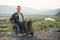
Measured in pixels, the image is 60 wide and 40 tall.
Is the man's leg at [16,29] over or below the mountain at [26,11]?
below

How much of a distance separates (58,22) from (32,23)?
1.38 feet

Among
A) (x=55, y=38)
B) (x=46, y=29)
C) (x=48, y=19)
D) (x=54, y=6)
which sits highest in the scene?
(x=54, y=6)

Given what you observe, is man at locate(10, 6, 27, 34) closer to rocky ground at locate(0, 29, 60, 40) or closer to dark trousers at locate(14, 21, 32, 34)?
dark trousers at locate(14, 21, 32, 34)

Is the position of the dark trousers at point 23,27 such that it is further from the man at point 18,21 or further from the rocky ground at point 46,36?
the rocky ground at point 46,36

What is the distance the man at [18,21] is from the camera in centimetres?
232

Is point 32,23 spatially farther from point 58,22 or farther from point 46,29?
point 58,22

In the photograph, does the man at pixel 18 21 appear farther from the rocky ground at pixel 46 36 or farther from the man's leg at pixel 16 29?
the rocky ground at pixel 46 36

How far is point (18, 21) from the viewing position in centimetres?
234

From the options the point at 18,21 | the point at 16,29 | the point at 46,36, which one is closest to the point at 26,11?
the point at 18,21

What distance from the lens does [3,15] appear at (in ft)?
7.54

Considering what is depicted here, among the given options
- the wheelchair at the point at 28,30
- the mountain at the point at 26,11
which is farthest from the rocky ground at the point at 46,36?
the mountain at the point at 26,11

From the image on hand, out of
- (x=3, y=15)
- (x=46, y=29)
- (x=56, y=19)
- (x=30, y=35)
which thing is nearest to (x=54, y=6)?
(x=56, y=19)

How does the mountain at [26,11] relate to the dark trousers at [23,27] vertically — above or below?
above

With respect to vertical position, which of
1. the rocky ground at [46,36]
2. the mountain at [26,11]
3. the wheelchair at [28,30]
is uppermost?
the mountain at [26,11]
